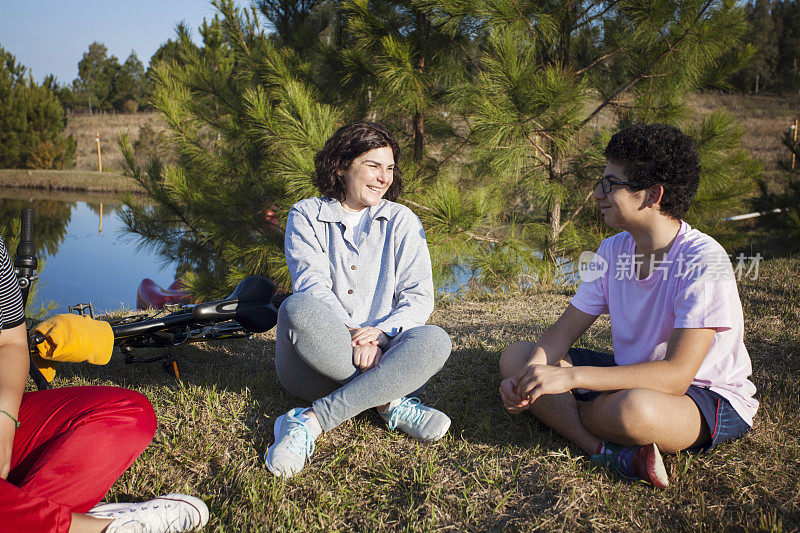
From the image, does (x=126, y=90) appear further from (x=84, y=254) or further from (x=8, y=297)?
(x=8, y=297)

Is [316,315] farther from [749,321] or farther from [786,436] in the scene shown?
[749,321]

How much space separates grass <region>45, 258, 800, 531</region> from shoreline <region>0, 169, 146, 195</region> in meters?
13.8

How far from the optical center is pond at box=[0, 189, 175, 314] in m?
6.66

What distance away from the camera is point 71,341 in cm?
162

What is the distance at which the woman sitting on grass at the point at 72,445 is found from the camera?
46.0 inches

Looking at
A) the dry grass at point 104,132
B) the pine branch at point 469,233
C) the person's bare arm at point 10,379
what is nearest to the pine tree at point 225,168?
the pine branch at point 469,233

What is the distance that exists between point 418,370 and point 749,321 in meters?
2.00

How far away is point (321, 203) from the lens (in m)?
1.99

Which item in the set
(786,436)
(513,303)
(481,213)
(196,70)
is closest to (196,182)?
(196,70)

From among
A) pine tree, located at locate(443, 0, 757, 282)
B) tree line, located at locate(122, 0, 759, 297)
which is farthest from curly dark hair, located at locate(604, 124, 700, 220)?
pine tree, located at locate(443, 0, 757, 282)

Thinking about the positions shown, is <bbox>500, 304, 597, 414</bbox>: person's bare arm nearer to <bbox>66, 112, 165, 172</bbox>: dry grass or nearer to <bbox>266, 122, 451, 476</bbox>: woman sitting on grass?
<bbox>266, 122, 451, 476</bbox>: woman sitting on grass

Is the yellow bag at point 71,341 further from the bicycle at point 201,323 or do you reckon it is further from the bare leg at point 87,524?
the bare leg at point 87,524

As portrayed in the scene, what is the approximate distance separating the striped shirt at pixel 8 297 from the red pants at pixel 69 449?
0.20 meters

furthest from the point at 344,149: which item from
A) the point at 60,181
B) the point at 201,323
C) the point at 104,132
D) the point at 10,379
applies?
the point at 104,132
